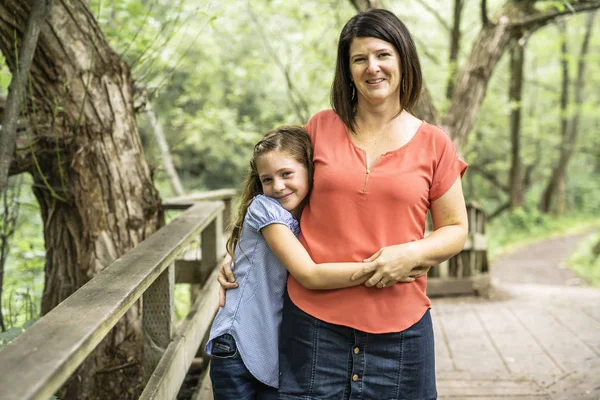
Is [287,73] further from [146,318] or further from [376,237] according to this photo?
[376,237]

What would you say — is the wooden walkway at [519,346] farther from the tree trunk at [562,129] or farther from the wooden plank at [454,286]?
the tree trunk at [562,129]

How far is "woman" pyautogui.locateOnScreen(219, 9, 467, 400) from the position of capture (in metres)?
1.83

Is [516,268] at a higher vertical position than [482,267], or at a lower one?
lower

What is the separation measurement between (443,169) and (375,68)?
0.38m

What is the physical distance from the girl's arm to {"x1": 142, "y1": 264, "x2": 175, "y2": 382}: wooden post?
84 cm

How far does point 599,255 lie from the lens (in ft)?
37.6

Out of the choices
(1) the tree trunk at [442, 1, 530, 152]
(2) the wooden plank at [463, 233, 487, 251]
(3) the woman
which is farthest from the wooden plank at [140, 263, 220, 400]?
(2) the wooden plank at [463, 233, 487, 251]

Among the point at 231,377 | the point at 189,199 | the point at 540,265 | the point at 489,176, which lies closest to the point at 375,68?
the point at 231,377

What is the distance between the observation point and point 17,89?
2.77 meters

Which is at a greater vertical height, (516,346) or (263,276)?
(263,276)

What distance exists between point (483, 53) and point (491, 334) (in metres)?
2.78

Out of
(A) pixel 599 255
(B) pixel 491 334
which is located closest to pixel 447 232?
(B) pixel 491 334

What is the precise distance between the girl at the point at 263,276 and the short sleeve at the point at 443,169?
406 millimetres

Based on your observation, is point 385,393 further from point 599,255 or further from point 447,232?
point 599,255
